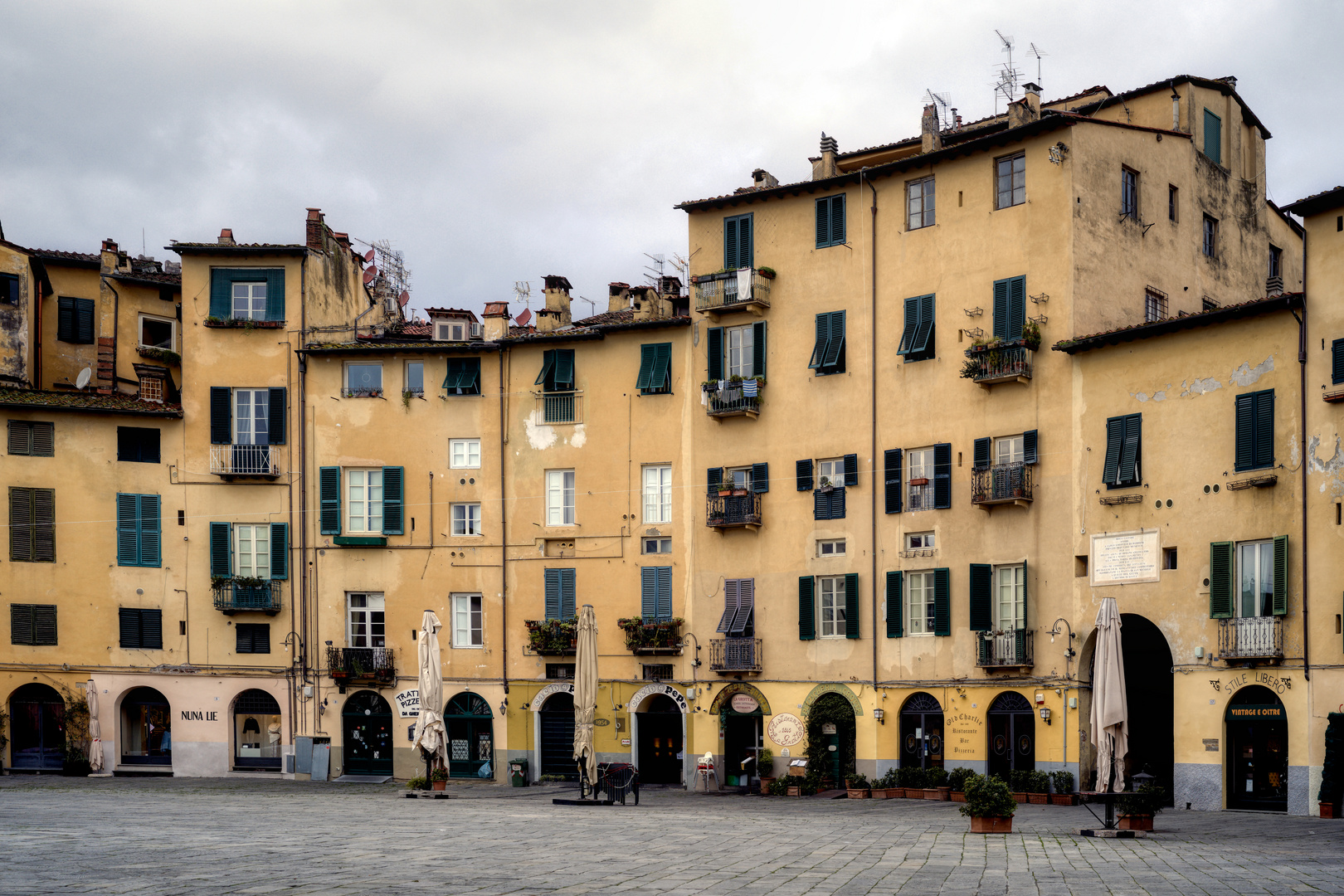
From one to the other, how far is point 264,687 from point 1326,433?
119ft

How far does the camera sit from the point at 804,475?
158 ft

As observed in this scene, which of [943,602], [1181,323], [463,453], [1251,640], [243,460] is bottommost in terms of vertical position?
[1251,640]

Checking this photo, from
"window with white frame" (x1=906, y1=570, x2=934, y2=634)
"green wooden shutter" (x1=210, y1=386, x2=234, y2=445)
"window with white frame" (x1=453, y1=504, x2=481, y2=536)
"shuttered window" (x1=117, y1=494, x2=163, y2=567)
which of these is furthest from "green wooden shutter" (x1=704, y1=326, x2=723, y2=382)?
"shuttered window" (x1=117, y1=494, x2=163, y2=567)

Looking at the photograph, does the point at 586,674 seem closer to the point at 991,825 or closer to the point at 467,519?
the point at 991,825

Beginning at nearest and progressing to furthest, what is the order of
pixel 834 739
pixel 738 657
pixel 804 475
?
pixel 834 739 → pixel 804 475 → pixel 738 657

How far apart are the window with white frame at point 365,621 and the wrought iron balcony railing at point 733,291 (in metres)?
15.8

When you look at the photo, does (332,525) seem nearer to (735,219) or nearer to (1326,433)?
(735,219)

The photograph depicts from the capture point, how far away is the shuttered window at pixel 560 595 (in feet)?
169

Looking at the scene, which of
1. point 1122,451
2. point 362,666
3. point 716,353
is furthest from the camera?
point 362,666

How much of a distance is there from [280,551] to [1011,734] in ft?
87.3

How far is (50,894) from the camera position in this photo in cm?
1775

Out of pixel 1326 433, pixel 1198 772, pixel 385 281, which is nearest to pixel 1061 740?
pixel 1198 772

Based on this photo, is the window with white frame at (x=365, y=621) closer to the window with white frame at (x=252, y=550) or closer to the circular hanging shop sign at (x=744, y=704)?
the window with white frame at (x=252, y=550)

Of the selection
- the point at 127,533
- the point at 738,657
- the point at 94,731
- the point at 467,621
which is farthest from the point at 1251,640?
the point at 94,731
